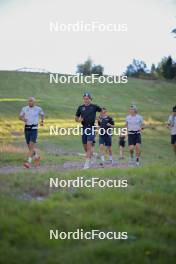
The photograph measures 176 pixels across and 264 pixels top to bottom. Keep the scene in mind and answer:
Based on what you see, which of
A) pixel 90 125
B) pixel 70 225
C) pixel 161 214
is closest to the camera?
pixel 70 225

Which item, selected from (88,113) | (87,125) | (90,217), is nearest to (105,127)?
(87,125)

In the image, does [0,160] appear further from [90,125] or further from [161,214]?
[161,214]

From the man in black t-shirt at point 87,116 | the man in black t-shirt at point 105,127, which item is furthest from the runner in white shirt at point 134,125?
the man in black t-shirt at point 87,116

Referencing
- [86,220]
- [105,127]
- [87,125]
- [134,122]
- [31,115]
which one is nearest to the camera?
[86,220]

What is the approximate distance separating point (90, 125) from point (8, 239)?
342 inches

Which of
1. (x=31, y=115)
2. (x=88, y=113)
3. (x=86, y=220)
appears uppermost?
(x=88, y=113)

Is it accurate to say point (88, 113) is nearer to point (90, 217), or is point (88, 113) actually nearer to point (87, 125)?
point (87, 125)

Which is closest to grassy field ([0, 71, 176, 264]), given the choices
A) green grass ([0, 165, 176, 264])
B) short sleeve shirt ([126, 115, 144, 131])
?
green grass ([0, 165, 176, 264])

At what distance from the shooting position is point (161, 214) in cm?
1295

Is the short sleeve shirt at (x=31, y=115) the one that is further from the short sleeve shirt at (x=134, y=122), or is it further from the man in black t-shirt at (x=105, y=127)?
the man in black t-shirt at (x=105, y=127)

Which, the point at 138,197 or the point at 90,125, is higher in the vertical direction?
the point at 90,125

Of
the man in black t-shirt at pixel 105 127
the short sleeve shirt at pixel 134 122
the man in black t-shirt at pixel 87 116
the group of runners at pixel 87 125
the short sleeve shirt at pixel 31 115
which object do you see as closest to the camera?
the man in black t-shirt at pixel 87 116

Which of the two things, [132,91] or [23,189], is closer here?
[23,189]

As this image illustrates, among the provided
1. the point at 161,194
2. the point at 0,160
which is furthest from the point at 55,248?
the point at 0,160
